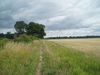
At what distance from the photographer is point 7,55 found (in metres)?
6.05

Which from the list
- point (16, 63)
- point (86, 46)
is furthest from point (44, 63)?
point (86, 46)

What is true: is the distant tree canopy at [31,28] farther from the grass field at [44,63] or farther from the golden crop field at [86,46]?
the grass field at [44,63]

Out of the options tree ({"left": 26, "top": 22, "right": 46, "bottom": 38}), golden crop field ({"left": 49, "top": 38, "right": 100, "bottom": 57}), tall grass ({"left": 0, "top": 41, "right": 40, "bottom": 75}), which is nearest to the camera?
tall grass ({"left": 0, "top": 41, "right": 40, "bottom": 75})

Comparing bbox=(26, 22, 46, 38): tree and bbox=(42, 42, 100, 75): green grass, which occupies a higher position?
bbox=(26, 22, 46, 38): tree

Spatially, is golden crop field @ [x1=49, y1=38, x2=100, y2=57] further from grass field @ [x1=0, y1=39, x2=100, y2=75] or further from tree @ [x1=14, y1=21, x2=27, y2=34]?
tree @ [x1=14, y1=21, x2=27, y2=34]

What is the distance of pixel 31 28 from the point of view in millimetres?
58312

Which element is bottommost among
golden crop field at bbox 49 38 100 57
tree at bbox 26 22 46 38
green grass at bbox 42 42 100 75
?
golden crop field at bbox 49 38 100 57

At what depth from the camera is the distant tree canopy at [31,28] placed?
57.7 meters

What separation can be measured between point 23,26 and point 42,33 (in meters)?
18.6

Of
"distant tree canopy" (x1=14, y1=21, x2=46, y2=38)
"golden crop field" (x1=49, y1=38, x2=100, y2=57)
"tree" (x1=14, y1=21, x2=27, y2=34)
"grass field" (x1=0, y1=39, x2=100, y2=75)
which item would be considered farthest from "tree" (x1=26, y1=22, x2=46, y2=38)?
"grass field" (x1=0, y1=39, x2=100, y2=75)

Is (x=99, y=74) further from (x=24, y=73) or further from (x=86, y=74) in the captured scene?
(x=24, y=73)

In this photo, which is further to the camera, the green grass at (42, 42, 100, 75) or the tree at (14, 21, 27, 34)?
the tree at (14, 21, 27, 34)

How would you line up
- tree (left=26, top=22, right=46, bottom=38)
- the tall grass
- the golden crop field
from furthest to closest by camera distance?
tree (left=26, top=22, right=46, bottom=38) < the golden crop field < the tall grass

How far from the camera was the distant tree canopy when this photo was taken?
57741mm
